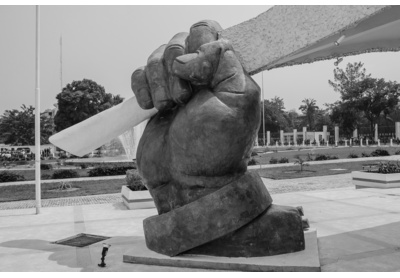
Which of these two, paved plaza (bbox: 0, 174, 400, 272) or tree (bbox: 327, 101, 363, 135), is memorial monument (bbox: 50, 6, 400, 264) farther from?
tree (bbox: 327, 101, 363, 135)

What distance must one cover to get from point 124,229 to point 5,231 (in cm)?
Answer: 257

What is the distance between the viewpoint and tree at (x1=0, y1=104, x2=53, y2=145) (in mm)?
49750

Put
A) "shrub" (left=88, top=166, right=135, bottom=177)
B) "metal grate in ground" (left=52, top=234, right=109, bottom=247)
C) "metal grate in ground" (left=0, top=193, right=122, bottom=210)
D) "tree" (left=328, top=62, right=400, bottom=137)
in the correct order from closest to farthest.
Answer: "metal grate in ground" (left=52, top=234, right=109, bottom=247), "metal grate in ground" (left=0, top=193, right=122, bottom=210), "shrub" (left=88, top=166, right=135, bottom=177), "tree" (left=328, top=62, right=400, bottom=137)

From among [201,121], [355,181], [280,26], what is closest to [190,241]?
[201,121]

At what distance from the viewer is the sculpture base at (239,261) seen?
511 centimetres

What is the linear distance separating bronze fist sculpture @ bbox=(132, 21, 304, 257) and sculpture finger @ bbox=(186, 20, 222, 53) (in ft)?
0.04

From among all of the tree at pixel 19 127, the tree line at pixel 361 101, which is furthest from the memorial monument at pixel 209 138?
the tree line at pixel 361 101

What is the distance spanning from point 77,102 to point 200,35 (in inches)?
1761

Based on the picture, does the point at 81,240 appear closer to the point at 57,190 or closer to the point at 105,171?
the point at 57,190

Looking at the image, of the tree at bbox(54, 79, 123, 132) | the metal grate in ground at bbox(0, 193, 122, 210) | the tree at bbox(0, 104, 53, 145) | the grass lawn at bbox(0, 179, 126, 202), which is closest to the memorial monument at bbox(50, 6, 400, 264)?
the metal grate in ground at bbox(0, 193, 122, 210)

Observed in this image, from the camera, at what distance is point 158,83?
18.9 feet

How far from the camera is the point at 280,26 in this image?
20.4 feet

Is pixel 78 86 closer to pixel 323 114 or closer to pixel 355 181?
pixel 355 181

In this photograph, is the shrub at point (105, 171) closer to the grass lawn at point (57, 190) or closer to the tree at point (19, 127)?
the grass lawn at point (57, 190)
